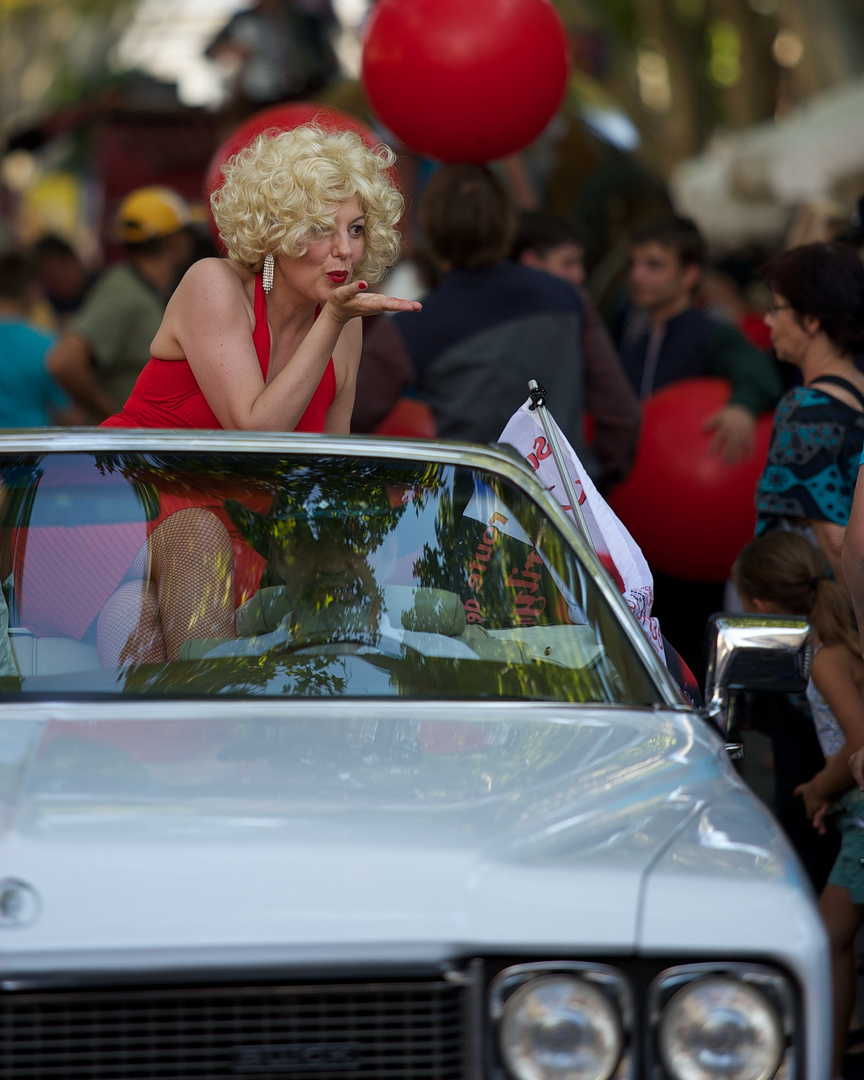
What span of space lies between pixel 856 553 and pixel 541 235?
3.03 m

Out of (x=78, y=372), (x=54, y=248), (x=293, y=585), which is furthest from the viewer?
(x=54, y=248)

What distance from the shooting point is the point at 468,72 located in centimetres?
570

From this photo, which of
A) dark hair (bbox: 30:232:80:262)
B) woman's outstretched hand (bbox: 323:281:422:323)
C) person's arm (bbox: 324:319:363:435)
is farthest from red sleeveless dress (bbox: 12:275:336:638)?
dark hair (bbox: 30:232:80:262)

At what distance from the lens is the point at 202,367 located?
323 cm

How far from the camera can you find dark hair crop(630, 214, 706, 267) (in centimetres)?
610

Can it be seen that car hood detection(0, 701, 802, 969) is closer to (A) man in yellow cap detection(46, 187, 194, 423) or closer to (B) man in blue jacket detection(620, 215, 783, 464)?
(B) man in blue jacket detection(620, 215, 783, 464)

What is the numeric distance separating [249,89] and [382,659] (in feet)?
50.2

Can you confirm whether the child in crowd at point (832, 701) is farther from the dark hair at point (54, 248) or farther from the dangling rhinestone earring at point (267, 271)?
the dark hair at point (54, 248)

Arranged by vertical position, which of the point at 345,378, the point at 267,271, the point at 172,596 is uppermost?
the point at 267,271

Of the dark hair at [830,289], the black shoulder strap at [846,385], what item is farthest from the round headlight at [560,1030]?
the dark hair at [830,289]

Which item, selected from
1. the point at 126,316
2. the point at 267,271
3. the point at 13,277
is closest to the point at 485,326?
the point at 267,271

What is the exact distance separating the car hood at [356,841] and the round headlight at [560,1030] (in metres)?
0.06

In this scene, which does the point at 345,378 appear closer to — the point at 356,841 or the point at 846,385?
the point at 846,385

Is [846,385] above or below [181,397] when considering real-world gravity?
below
